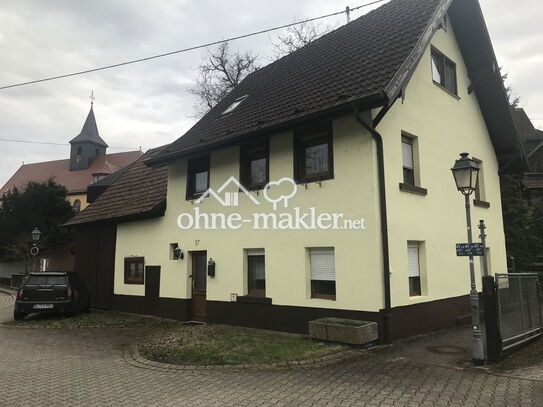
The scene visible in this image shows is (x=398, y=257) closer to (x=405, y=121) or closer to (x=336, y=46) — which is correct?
(x=405, y=121)

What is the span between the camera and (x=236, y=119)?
1305cm

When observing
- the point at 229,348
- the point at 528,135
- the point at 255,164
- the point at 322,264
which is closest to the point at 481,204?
the point at 322,264

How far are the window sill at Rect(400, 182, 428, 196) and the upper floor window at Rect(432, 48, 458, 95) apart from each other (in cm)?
358

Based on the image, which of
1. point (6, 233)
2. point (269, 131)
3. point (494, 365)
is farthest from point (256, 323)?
point (6, 233)

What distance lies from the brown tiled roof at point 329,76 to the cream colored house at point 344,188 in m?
0.06

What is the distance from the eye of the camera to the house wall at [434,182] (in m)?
9.76

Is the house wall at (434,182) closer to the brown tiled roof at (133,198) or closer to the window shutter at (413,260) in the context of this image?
the window shutter at (413,260)

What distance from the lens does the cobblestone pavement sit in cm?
563

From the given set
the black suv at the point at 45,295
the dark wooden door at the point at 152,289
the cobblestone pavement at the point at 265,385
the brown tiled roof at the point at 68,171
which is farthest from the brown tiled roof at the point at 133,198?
the brown tiled roof at the point at 68,171

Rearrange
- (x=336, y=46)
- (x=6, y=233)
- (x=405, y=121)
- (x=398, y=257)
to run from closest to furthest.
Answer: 1. (x=398, y=257)
2. (x=405, y=121)
3. (x=336, y=46)
4. (x=6, y=233)

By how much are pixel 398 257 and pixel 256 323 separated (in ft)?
13.3

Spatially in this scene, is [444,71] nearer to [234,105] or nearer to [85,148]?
[234,105]

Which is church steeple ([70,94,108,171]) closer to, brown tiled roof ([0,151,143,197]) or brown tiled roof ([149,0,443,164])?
brown tiled roof ([0,151,143,197])

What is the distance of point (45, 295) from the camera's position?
44.2 ft
